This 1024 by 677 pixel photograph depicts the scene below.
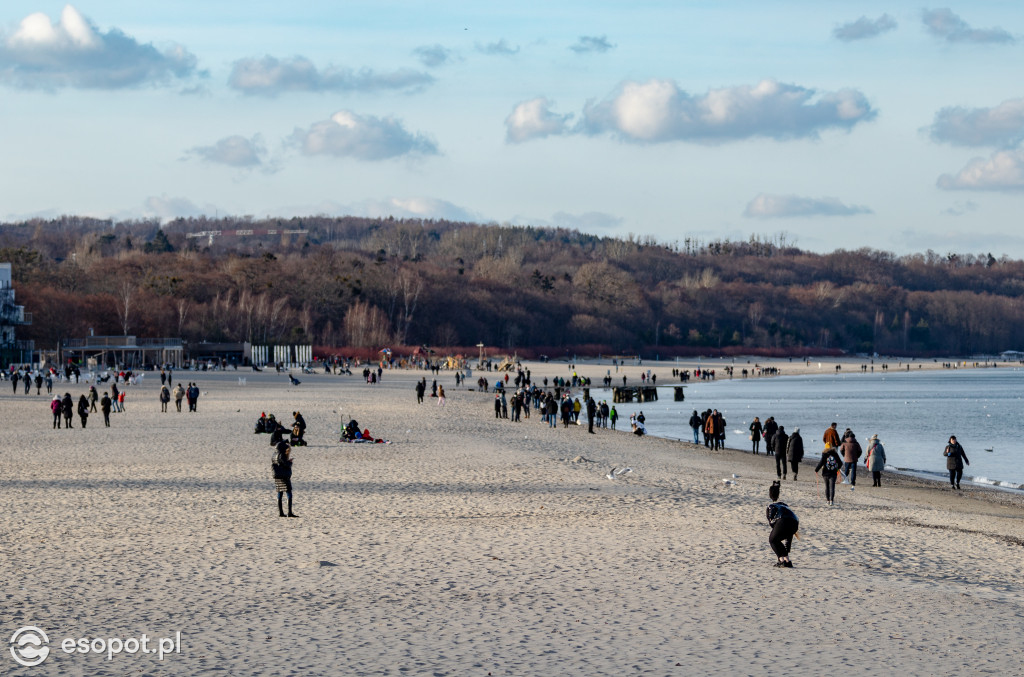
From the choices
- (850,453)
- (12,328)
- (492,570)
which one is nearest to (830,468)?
(850,453)

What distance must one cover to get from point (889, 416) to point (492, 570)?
4138 cm

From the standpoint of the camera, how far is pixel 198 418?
3198 cm

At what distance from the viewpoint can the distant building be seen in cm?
6806

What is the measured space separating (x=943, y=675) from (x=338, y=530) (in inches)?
297

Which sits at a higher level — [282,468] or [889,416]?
[282,468]

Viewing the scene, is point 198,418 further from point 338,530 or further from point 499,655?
point 499,655

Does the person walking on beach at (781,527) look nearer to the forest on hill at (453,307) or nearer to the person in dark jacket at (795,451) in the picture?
the person in dark jacket at (795,451)

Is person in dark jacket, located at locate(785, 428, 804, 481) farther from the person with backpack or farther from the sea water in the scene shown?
the sea water

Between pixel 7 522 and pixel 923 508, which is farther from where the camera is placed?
pixel 923 508

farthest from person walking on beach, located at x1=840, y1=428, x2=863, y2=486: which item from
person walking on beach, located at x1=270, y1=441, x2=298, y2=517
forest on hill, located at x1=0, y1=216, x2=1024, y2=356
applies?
forest on hill, located at x1=0, y1=216, x2=1024, y2=356

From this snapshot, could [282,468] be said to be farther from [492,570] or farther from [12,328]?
[12,328]

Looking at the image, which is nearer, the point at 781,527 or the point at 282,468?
the point at 781,527

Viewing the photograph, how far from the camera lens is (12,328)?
2894 inches


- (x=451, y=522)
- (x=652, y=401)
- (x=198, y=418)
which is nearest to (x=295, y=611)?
(x=451, y=522)
